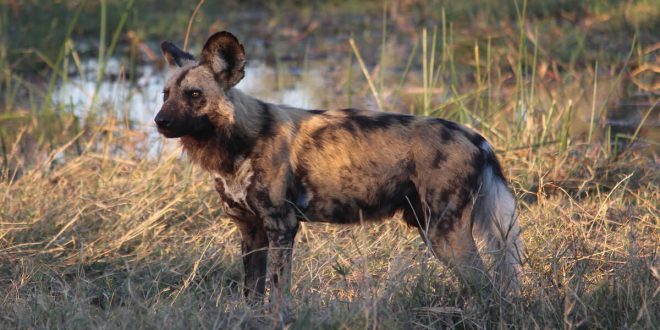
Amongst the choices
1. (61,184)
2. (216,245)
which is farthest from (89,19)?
(216,245)

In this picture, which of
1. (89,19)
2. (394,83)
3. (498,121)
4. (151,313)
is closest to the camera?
(151,313)

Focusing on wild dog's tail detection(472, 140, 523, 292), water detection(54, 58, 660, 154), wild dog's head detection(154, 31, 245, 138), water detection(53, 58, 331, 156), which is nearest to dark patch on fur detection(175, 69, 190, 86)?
wild dog's head detection(154, 31, 245, 138)

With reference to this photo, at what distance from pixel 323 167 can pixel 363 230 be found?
0.70 m

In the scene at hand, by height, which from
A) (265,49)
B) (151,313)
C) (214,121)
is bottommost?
(265,49)

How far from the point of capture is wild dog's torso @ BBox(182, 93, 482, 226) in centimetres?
336

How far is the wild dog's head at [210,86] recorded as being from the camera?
3332 millimetres

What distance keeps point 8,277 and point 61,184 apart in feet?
3.95

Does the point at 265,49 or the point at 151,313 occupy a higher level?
the point at 151,313

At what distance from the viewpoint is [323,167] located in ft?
11.2

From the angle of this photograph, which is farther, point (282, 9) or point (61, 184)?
point (282, 9)

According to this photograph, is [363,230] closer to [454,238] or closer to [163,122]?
[454,238]

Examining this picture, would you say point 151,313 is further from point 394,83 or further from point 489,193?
point 394,83

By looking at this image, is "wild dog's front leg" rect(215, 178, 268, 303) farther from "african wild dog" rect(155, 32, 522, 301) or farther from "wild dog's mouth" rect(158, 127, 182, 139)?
"wild dog's mouth" rect(158, 127, 182, 139)

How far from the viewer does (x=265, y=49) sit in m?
10.2
